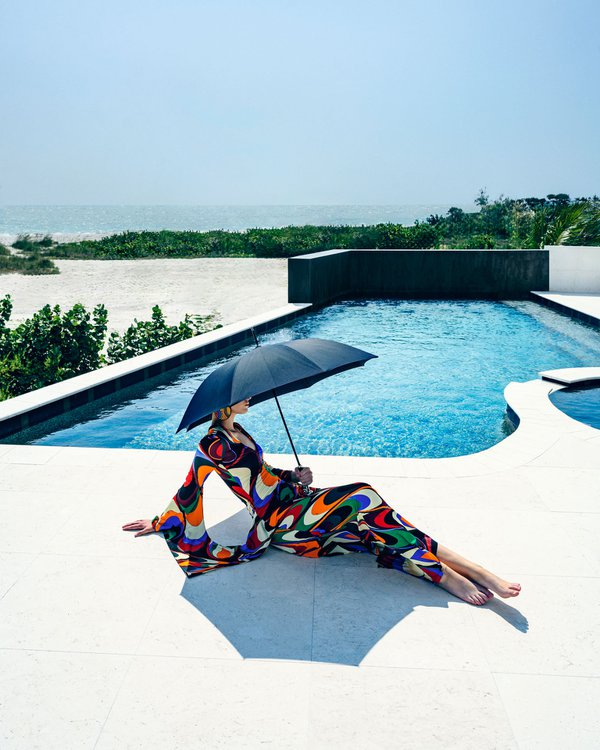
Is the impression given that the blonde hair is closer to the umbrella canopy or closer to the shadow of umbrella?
the umbrella canopy

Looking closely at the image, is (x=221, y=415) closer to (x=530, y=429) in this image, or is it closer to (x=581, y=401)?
(x=530, y=429)

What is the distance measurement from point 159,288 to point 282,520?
14943mm

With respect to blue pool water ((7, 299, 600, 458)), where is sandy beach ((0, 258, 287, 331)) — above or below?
above

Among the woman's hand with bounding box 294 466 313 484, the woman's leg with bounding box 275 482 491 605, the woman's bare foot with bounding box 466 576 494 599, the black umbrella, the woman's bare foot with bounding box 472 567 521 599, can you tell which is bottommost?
the woman's bare foot with bounding box 466 576 494 599

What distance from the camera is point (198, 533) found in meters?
3.63

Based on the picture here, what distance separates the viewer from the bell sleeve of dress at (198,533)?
3.58 metres

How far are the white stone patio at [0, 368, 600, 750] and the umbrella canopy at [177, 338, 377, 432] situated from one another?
92cm

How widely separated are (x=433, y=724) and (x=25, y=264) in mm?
25452

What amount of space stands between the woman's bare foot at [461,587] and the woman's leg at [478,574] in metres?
0.03

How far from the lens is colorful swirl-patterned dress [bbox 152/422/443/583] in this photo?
3482mm

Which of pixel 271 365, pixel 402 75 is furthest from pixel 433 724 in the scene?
pixel 402 75

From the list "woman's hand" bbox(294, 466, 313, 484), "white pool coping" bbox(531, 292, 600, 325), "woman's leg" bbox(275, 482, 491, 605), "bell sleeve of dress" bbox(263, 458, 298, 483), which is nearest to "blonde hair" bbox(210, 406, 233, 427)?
"bell sleeve of dress" bbox(263, 458, 298, 483)

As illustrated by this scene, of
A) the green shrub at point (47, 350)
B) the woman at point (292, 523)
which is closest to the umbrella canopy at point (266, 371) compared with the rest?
the woman at point (292, 523)

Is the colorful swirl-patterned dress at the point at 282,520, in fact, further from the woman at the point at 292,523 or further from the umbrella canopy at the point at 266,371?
the umbrella canopy at the point at 266,371
